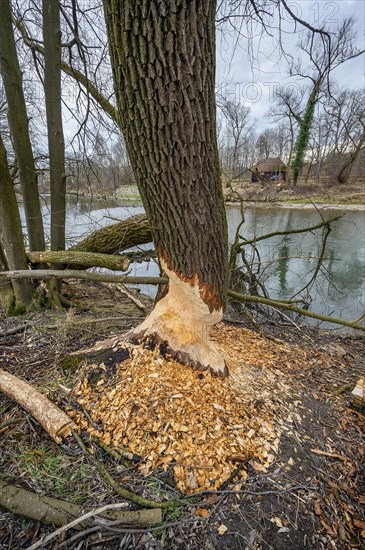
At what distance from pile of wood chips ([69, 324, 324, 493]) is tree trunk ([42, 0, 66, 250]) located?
219 cm

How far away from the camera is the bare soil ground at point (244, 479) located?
3.23 feet

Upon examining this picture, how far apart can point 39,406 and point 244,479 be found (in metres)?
1.17

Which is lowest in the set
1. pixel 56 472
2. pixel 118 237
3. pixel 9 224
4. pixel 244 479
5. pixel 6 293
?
pixel 244 479

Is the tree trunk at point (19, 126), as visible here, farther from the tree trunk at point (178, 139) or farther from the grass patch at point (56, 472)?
the grass patch at point (56, 472)

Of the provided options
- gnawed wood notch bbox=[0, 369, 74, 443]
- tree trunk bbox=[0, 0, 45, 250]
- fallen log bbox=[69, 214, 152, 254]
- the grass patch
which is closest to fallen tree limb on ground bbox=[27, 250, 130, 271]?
fallen log bbox=[69, 214, 152, 254]

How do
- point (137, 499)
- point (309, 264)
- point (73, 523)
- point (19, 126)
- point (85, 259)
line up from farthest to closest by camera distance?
1. point (309, 264)
2. point (19, 126)
3. point (85, 259)
4. point (137, 499)
5. point (73, 523)

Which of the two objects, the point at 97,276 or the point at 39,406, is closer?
the point at 39,406

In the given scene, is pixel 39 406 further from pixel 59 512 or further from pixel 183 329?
pixel 183 329

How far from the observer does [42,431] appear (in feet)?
4.31

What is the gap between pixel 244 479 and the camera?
118cm

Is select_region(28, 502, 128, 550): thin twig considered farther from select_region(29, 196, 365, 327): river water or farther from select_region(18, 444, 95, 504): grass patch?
select_region(29, 196, 365, 327): river water

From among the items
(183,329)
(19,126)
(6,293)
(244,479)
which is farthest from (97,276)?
(19,126)

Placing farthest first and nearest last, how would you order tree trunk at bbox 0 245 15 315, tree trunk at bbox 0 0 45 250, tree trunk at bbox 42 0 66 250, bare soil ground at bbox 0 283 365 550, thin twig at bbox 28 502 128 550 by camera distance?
tree trunk at bbox 0 245 15 315 → tree trunk at bbox 42 0 66 250 → tree trunk at bbox 0 0 45 250 → bare soil ground at bbox 0 283 365 550 → thin twig at bbox 28 502 128 550

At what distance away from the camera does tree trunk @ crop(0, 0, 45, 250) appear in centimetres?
231
